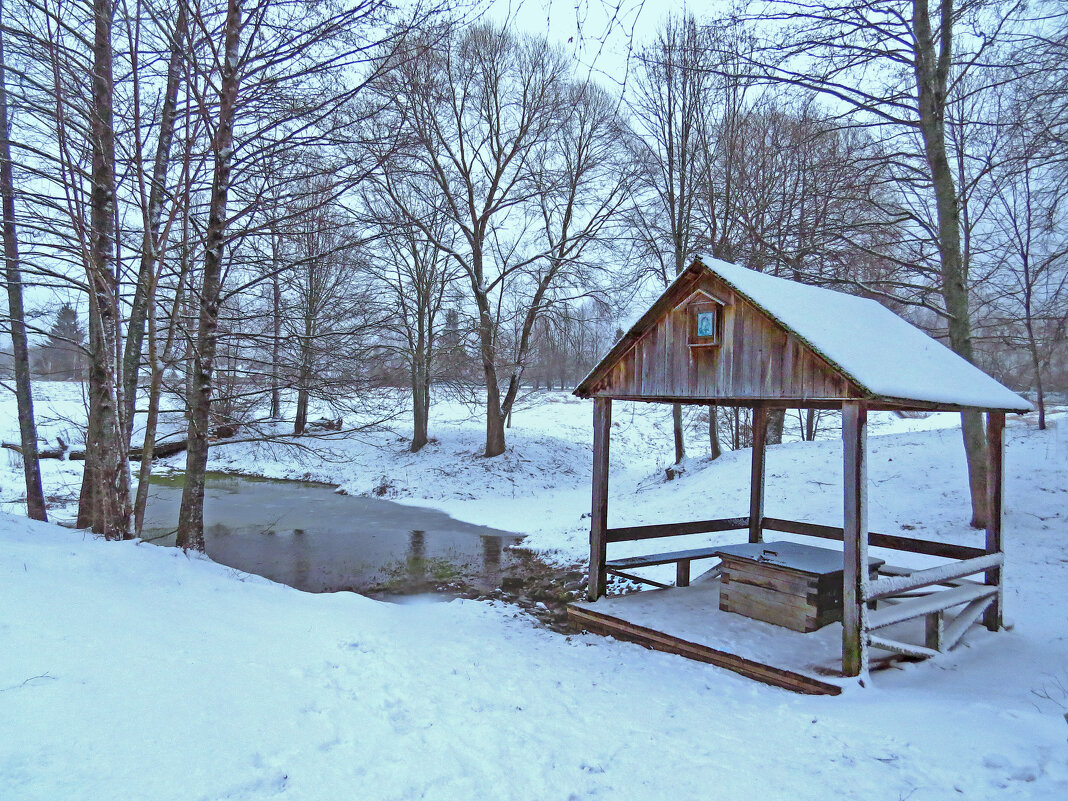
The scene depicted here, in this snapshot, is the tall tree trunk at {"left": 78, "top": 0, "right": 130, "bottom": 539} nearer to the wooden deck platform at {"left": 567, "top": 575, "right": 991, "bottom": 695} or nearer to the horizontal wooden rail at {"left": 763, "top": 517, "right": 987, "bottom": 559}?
the wooden deck platform at {"left": 567, "top": 575, "right": 991, "bottom": 695}

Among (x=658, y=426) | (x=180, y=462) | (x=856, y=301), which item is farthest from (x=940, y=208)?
(x=180, y=462)

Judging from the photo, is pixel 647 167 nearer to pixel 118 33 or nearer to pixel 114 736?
pixel 118 33

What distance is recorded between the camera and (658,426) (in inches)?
1242

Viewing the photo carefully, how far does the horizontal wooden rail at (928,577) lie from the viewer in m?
5.22

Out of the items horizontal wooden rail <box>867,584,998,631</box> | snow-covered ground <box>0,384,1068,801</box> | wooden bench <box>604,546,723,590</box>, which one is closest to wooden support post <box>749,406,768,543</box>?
wooden bench <box>604,546,723,590</box>

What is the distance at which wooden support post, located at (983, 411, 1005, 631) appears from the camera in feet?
21.5

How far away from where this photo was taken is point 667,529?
8.21m

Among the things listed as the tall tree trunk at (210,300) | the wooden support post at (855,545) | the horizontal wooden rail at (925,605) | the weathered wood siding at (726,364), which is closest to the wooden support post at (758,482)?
the horizontal wooden rail at (925,605)

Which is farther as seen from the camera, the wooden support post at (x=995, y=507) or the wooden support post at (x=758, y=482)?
the wooden support post at (x=758, y=482)

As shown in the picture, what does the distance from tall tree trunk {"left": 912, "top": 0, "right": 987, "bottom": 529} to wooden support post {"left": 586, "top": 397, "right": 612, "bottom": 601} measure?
6.43 metres

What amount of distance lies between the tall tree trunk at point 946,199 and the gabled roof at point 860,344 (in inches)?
156

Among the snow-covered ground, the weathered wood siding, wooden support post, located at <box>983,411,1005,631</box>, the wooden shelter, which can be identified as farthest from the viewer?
wooden support post, located at <box>983,411,1005,631</box>

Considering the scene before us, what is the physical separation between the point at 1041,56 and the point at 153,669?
41.1ft

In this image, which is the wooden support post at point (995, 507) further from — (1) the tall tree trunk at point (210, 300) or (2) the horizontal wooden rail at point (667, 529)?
(1) the tall tree trunk at point (210, 300)
